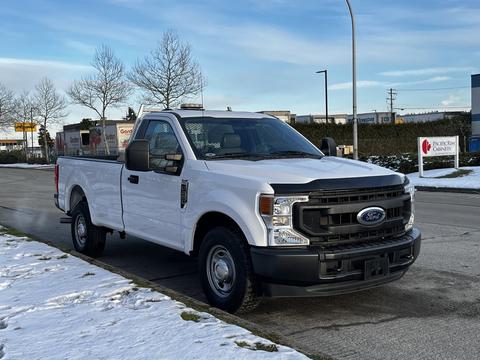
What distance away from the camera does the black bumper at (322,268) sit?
14.2 feet

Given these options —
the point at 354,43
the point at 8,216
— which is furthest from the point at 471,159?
the point at 8,216

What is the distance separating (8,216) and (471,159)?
18.8m

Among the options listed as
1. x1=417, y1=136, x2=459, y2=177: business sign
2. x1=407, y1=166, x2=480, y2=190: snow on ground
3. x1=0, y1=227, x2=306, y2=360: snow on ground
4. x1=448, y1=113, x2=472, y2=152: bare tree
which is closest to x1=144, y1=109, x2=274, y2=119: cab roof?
x1=0, y1=227, x2=306, y2=360: snow on ground

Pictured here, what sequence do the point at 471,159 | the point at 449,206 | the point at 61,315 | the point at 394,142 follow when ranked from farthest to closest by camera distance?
the point at 394,142, the point at 471,159, the point at 449,206, the point at 61,315

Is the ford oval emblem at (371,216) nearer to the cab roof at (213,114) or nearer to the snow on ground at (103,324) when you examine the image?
the snow on ground at (103,324)

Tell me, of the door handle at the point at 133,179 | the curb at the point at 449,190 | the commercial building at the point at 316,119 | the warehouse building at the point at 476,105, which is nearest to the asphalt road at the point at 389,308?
the door handle at the point at 133,179

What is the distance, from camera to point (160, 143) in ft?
19.7

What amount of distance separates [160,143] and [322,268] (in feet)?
8.19

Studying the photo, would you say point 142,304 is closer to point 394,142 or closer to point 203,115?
point 203,115

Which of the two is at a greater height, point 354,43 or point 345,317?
point 354,43

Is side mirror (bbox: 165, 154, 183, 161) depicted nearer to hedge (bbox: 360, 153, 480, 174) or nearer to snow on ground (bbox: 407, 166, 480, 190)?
snow on ground (bbox: 407, 166, 480, 190)

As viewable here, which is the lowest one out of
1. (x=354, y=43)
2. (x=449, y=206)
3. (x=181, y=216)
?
(x=449, y=206)

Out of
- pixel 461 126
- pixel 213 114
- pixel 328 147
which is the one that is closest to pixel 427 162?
pixel 328 147

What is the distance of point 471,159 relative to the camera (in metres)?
23.5
